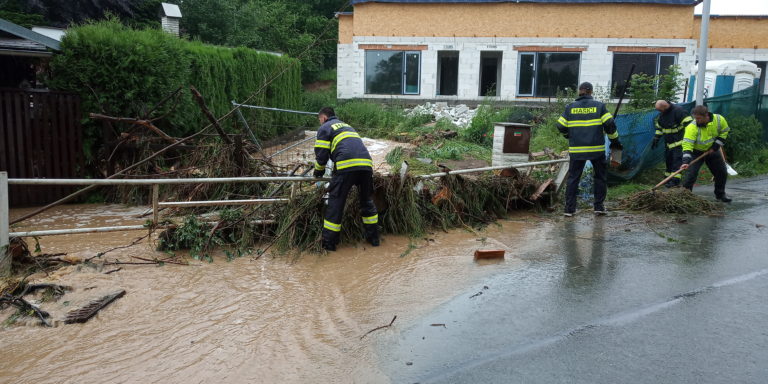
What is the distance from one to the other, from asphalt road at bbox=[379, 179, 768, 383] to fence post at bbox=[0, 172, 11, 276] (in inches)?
147

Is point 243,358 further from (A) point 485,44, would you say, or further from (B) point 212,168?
(A) point 485,44

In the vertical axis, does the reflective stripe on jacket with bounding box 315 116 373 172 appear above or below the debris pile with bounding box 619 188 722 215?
above

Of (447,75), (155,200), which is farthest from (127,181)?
(447,75)

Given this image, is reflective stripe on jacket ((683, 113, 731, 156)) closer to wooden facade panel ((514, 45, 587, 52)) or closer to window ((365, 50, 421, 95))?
wooden facade panel ((514, 45, 587, 52))

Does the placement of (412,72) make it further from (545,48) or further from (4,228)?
(4,228)

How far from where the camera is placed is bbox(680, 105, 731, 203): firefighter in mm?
9609

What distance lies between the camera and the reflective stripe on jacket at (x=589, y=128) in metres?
8.71

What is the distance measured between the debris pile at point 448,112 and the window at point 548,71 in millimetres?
3421

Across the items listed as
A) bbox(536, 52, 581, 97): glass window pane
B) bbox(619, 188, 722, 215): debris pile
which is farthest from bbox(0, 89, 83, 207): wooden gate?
bbox(536, 52, 581, 97): glass window pane

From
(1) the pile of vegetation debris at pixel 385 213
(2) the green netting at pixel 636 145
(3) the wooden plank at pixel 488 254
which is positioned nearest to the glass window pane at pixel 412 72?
(2) the green netting at pixel 636 145

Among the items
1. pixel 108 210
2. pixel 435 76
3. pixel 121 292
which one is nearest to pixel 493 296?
pixel 121 292

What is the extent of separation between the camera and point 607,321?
487 centimetres

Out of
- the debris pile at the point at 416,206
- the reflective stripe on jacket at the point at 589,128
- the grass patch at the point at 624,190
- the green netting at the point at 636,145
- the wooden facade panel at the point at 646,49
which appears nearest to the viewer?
the debris pile at the point at 416,206

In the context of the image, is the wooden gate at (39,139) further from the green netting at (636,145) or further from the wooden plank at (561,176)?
the green netting at (636,145)
